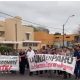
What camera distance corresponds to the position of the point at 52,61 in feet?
63.6

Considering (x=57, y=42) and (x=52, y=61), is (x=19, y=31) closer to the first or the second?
(x=57, y=42)

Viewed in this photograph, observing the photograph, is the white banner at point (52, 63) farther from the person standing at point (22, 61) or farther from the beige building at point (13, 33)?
the beige building at point (13, 33)

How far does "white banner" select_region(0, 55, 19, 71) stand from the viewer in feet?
68.1

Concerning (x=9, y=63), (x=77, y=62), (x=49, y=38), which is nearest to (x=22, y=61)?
(x=9, y=63)

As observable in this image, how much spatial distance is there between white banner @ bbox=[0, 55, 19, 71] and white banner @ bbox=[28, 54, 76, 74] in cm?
95

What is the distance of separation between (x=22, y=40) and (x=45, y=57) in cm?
5952

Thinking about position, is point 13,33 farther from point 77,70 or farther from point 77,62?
point 77,70

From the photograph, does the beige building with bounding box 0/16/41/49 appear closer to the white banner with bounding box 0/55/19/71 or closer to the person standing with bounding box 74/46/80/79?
the white banner with bounding box 0/55/19/71

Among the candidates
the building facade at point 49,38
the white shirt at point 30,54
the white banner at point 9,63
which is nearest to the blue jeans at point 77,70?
the white shirt at point 30,54

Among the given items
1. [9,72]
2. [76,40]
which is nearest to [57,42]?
[76,40]

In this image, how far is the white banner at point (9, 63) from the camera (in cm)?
2077

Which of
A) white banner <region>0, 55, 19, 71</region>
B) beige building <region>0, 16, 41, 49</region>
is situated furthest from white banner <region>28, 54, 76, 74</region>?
beige building <region>0, 16, 41, 49</region>

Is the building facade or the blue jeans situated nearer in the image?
the blue jeans

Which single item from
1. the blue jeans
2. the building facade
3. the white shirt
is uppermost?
the building facade
